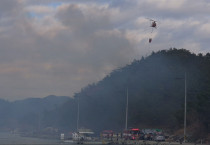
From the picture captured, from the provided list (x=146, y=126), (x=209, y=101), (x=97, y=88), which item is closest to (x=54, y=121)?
(x=97, y=88)

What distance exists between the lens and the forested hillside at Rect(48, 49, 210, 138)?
111 metres

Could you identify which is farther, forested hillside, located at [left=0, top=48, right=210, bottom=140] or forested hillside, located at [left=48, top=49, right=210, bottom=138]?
forested hillside, located at [left=48, top=49, right=210, bottom=138]

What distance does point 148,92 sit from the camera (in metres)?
124

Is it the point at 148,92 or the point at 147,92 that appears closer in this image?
the point at 147,92

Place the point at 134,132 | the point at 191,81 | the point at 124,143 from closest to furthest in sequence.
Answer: the point at 124,143 → the point at 134,132 → the point at 191,81

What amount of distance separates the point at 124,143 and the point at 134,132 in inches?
548

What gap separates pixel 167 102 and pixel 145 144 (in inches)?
2152

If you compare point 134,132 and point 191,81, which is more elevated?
point 191,81

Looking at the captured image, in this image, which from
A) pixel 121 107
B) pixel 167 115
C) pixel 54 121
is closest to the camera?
pixel 167 115

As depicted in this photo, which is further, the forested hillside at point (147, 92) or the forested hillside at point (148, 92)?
the forested hillside at point (148, 92)

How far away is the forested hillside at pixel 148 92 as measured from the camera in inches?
4382

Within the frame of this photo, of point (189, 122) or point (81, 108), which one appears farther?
point (81, 108)

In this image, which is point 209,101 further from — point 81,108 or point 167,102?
point 81,108

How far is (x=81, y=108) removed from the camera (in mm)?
142000
